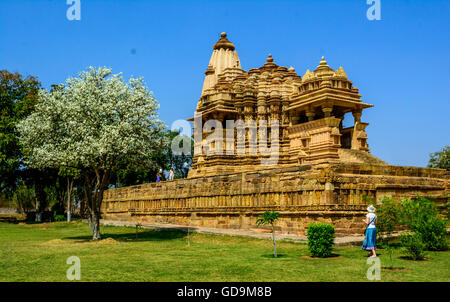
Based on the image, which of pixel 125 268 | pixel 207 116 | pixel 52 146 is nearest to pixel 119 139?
pixel 52 146

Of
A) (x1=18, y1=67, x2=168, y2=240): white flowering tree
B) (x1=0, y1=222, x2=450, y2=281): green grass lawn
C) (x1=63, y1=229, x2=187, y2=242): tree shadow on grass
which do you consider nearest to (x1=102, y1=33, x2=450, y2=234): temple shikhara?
(x1=63, y1=229, x2=187, y2=242): tree shadow on grass

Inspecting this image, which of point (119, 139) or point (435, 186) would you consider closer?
point (119, 139)

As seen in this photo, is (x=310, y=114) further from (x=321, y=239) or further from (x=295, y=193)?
(x=321, y=239)

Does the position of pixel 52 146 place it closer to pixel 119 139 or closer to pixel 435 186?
pixel 119 139

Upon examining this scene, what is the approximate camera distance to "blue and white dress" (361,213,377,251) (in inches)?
452

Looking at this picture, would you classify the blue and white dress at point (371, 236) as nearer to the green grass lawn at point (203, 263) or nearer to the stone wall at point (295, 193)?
the green grass lawn at point (203, 263)

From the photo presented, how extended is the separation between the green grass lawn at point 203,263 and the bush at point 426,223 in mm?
531

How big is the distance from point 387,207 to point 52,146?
11.9 meters

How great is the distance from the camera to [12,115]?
32719 mm

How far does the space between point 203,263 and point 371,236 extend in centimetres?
442

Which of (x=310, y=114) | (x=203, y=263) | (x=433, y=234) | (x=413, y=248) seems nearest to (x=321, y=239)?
(x=413, y=248)

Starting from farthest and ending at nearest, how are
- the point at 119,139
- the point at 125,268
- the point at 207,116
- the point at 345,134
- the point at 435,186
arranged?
the point at 207,116, the point at 345,134, the point at 435,186, the point at 119,139, the point at 125,268

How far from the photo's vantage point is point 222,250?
1366 centimetres
